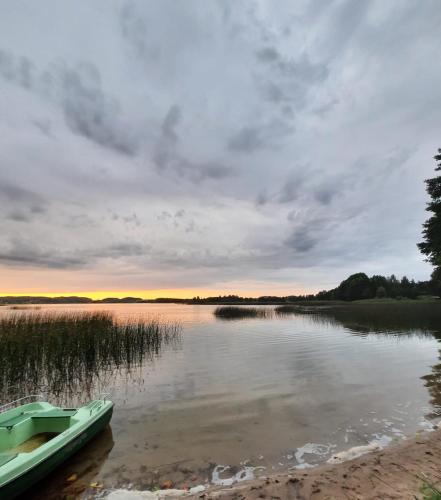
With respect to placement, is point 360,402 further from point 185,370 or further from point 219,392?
point 185,370

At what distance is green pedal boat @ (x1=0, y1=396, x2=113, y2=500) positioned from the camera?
473 cm

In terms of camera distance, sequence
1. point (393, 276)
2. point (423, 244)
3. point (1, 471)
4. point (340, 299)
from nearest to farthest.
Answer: point (1, 471) < point (423, 244) < point (340, 299) < point (393, 276)

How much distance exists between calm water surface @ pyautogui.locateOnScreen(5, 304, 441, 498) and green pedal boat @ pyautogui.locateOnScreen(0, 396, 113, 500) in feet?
1.34

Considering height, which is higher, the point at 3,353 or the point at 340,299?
the point at 340,299

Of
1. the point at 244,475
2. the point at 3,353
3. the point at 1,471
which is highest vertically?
the point at 3,353

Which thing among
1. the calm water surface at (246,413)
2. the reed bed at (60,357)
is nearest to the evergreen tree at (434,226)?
the calm water surface at (246,413)

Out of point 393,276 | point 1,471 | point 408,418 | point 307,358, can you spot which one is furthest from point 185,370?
point 393,276

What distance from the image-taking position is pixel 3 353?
1160 cm

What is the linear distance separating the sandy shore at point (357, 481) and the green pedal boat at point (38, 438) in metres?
2.49

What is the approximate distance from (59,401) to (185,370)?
536cm

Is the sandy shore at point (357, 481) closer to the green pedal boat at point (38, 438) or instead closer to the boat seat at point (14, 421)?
the green pedal boat at point (38, 438)

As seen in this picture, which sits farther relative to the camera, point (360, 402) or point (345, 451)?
point (360, 402)

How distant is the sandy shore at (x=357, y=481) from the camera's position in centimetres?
459

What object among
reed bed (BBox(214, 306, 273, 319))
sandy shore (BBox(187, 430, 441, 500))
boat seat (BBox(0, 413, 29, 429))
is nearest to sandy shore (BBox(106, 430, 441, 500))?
sandy shore (BBox(187, 430, 441, 500))
